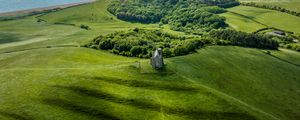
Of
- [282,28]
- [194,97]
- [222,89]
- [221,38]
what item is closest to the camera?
[194,97]

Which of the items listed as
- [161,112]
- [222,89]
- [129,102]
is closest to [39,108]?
[129,102]

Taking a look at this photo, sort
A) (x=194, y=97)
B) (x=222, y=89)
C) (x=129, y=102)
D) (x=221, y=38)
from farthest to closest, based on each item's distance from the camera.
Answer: (x=221, y=38) < (x=222, y=89) < (x=194, y=97) < (x=129, y=102)

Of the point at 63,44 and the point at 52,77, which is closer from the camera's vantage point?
the point at 52,77

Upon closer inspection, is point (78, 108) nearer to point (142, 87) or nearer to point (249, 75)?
point (142, 87)

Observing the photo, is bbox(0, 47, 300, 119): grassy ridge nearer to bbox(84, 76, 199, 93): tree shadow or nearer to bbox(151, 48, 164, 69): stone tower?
bbox(84, 76, 199, 93): tree shadow

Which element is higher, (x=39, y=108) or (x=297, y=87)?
(x=39, y=108)

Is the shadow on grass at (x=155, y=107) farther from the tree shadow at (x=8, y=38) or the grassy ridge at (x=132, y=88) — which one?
the tree shadow at (x=8, y=38)

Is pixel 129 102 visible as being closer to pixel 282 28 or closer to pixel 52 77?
pixel 52 77
